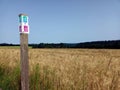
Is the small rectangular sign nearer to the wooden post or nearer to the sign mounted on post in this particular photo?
the sign mounted on post

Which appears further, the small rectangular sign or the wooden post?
the wooden post

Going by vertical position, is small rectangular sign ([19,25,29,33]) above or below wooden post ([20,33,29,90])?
above

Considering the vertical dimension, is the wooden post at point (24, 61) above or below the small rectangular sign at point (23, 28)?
below

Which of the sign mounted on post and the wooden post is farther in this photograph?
the wooden post

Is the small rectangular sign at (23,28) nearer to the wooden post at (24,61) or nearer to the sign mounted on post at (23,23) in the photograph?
the sign mounted on post at (23,23)

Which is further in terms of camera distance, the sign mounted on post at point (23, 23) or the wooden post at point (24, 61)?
the wooden post at point (24, 61)

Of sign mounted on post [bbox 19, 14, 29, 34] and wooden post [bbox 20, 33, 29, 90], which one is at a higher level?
sign mounted on post [bbox 19, 14, 29, 34]

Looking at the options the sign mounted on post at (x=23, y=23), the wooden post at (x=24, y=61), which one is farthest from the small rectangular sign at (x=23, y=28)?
the wooden post at (x=24, y=61)

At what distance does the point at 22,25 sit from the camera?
4.05m

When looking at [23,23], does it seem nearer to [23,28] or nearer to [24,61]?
[23,28]

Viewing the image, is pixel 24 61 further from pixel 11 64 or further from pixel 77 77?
pixel 11 64

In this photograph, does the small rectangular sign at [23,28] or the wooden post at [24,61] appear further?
the wooden post at [24,61]

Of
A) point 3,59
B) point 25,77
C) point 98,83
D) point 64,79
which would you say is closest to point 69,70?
point 64,79

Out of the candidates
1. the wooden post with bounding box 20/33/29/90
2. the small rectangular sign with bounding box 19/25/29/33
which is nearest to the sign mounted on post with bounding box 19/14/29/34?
the small rectangular sign with bounding box 19/25/29/33
